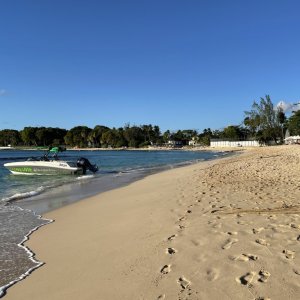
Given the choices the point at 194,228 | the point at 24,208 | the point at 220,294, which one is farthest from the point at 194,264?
the point at 24,208

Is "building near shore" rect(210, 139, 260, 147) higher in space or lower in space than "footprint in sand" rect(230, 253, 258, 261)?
higher

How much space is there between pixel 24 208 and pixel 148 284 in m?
9.31

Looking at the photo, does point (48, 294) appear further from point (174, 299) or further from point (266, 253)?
point (266, 253)

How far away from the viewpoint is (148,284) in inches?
197

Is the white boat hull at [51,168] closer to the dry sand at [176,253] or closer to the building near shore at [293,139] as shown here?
the dry sand at [176,253]

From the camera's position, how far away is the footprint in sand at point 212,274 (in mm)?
4911

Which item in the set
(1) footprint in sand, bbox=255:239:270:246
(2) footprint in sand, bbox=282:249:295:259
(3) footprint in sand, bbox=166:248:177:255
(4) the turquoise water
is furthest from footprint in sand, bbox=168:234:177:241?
(4) the turquoise water

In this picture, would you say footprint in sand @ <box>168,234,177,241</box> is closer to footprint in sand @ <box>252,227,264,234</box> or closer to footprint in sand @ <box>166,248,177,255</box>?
footprint in sand @ <box>166,248,177,255</box>

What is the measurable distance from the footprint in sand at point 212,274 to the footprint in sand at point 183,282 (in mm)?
282

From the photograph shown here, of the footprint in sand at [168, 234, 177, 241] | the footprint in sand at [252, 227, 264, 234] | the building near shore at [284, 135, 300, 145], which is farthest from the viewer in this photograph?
the building near shore at [284, 135, 300, 145]

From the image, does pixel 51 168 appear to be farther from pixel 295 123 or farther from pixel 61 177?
pixel 295 123

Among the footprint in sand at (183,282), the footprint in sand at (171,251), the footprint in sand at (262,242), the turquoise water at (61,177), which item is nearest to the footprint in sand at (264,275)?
the footprint in sand at (183,282)

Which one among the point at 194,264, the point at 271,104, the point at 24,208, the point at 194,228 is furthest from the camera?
the point at 271,104

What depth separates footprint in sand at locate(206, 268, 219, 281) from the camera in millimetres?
4911
